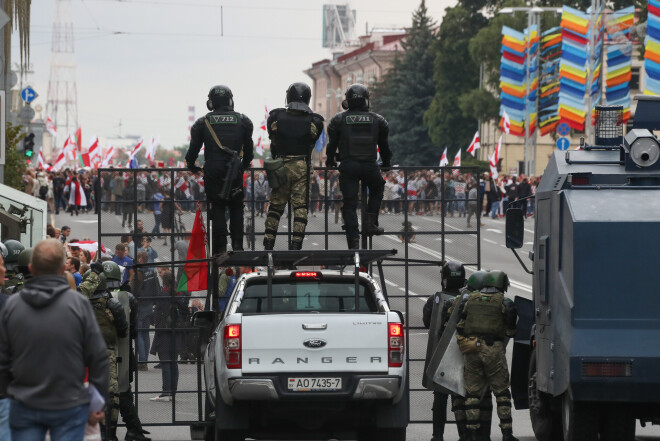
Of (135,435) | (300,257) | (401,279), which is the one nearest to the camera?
(300,257)

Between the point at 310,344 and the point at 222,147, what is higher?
the point at 222,147

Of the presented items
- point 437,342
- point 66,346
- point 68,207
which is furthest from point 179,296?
point 68,207

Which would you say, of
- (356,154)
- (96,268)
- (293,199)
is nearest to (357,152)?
(356,154)

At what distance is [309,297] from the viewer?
11.9 metres

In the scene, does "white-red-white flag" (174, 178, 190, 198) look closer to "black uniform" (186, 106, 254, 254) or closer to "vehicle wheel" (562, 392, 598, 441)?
"black uniform" (186, 106, 254, 254)

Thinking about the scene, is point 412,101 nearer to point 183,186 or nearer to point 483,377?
point 183,186

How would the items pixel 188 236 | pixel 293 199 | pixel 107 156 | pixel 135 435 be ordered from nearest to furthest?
pixel 135 435
pixel 293 199
pixel 188 236
pixel 107 156

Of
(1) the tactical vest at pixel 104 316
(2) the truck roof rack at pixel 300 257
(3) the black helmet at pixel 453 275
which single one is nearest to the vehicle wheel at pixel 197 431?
(1) the tactical vest at pixel 104 316

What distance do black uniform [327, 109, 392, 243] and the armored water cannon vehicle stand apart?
3.22 metres

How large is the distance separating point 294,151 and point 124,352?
2947mm

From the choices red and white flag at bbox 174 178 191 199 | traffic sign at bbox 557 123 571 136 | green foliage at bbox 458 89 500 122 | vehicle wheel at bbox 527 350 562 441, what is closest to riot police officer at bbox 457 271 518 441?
vehicle wheel at bbox 527 350 562 441

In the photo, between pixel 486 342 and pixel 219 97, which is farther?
pixel 219 97

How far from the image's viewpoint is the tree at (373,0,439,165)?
→ 98.1m

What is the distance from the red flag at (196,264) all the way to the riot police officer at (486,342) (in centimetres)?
407
